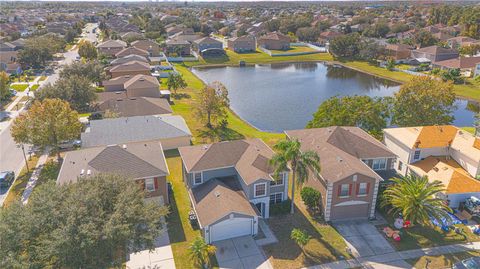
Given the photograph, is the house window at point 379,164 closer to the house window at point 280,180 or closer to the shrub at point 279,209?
the house window at point 280,180

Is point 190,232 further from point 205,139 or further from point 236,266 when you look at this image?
point 205,139

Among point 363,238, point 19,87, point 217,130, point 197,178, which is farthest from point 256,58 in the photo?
point 363,238

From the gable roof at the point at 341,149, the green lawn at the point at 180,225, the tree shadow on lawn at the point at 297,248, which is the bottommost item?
the tree shadow on lawn at the point at 297,248

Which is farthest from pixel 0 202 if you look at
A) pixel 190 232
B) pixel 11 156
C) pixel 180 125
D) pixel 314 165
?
pixel 314 165

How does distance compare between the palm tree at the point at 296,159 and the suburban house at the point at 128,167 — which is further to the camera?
the suburban house at the point at 128,167

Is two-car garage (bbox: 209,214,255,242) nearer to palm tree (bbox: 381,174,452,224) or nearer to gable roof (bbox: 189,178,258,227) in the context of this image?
gable roof (bbox: 189,178,258,227)

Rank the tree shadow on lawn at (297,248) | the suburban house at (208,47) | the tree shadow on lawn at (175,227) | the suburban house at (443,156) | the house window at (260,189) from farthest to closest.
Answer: the suburban house at (208,47)
the suburban house at (443,156)
the house window at (260,189)
the tree shadow on lawn at (175,227)
the tree shadow on lawn at (297,248)

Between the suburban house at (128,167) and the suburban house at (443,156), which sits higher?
the suburban house at (128,167)

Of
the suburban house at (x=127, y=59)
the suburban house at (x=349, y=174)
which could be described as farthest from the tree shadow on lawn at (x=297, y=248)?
the suburban house at (x=127, y=59)

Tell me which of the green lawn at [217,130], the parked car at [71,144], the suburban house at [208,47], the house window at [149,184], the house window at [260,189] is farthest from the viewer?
the suburban house at [208,47]
